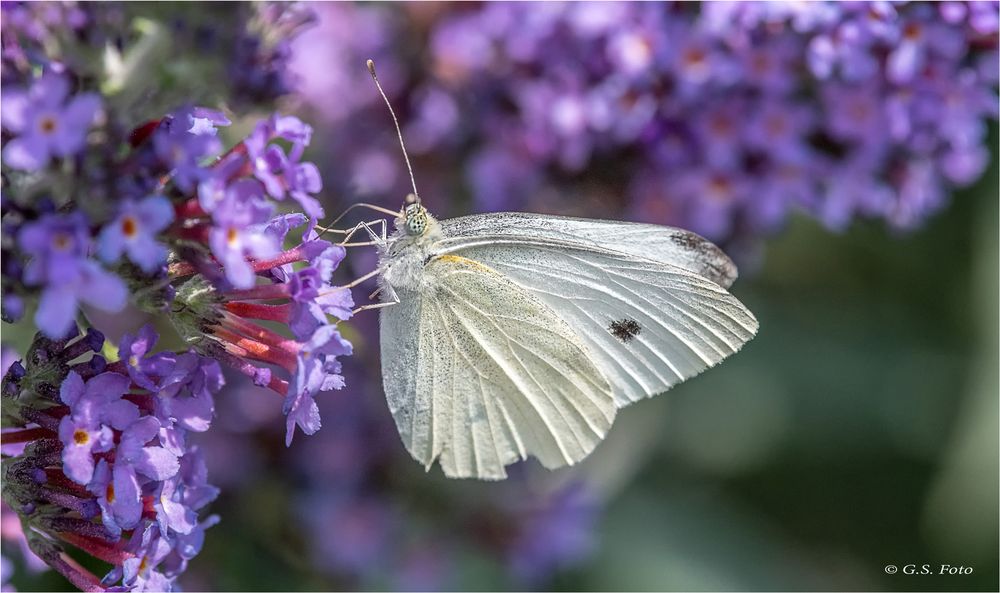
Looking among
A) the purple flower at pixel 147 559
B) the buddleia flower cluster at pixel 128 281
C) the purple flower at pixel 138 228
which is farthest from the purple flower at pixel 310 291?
the purple flower at pixel 147 559

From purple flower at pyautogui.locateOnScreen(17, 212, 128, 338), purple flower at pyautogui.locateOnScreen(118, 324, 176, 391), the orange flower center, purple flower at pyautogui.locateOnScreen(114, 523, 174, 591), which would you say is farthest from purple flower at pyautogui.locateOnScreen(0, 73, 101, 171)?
purple flower at pyautogui.locateOnScreen(114, 523, 174, 591)

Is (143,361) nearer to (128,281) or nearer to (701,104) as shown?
(128,281)

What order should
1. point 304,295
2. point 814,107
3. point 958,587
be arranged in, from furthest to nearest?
point 958,587 → point 814,107 → point 304,295

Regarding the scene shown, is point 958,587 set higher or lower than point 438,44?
lower

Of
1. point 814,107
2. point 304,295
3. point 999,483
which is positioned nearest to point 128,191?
point 304,295

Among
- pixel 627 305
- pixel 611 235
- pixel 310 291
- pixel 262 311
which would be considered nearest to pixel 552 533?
pixel 627 305

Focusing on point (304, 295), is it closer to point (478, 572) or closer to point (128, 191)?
point (128, 191)
